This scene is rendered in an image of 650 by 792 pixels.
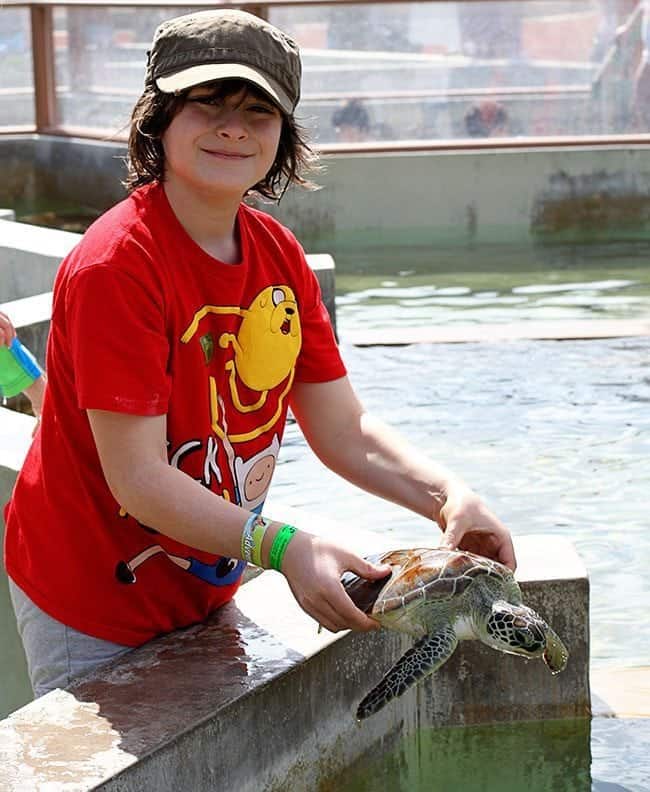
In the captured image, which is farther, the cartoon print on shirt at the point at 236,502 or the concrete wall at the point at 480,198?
the concrete wall at the point at 480,198

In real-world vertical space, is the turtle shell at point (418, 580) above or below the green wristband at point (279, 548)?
below

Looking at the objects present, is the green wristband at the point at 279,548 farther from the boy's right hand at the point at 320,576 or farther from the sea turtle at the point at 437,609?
the sea turtle at the point at 437,609

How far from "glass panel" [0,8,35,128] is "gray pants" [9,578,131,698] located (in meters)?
11.1

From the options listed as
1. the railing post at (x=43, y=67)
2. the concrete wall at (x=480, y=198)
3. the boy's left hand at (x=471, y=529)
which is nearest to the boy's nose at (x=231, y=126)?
the boy's left hand at (x=471, y=529)

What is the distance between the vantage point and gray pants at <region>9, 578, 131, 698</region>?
2.94m

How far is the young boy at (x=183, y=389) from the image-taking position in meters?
2.66

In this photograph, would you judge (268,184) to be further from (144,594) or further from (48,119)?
(48,119)

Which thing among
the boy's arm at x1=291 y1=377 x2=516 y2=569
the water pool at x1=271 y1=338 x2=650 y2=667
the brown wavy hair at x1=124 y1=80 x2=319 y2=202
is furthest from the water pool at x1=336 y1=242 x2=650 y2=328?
the brown wavy hair at x1=124 y1=80 x2=319 y2=202

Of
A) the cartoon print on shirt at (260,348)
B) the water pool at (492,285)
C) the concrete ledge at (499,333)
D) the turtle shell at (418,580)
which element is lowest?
the water pool at (492,285)

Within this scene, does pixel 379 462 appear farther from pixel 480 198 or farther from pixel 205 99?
pixel 480 198

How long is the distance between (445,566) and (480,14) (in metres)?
10.0

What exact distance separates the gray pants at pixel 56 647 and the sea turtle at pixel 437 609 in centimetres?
A: 52

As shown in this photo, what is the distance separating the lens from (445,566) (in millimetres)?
2891

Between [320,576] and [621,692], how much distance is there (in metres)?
1.56
